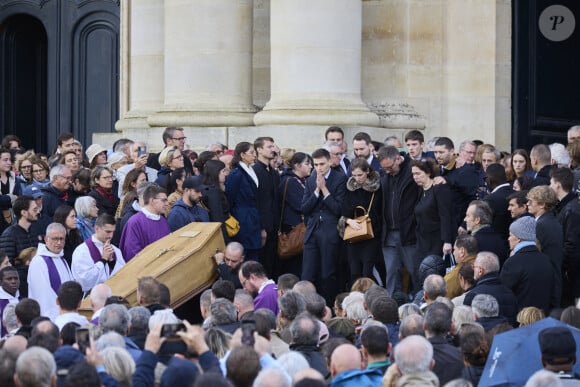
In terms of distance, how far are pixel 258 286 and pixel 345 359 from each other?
3878 mm

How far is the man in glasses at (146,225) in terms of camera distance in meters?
14.7

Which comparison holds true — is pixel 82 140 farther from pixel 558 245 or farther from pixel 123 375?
pixel 123 375

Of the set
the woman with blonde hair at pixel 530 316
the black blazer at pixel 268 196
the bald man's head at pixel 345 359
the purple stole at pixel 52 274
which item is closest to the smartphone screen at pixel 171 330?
the bald man's head at pixel 345 359

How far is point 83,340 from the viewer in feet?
30.3

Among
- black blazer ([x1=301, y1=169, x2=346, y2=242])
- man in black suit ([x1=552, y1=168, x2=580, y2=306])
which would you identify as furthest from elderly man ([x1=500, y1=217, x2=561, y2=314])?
black blazer ([x1=301, y1=169, x2=346, y2=242])

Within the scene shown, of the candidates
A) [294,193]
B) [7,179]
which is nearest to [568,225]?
[294,193]

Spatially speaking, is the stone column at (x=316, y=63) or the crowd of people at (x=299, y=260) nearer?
the crowd of people at (x=299, y=260)

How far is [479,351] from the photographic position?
33.3 feet

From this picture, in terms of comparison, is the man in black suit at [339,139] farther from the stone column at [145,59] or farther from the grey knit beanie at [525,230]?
the stone column at [145,59]

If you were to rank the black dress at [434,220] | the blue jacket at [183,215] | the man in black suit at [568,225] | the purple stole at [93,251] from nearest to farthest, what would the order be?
1. the man in black suit at [568,225]
2. the purple stole at [93,251]
3. the black dress at [434,220]
4. the blue jacket at [183,215]

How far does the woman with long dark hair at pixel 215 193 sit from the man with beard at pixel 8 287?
2.97 m

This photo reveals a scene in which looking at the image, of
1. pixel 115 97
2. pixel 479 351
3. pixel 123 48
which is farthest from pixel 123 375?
pixel 115 97

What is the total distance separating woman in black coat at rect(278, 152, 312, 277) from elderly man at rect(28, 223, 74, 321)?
11.2ft

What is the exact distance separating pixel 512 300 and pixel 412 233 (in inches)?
119
